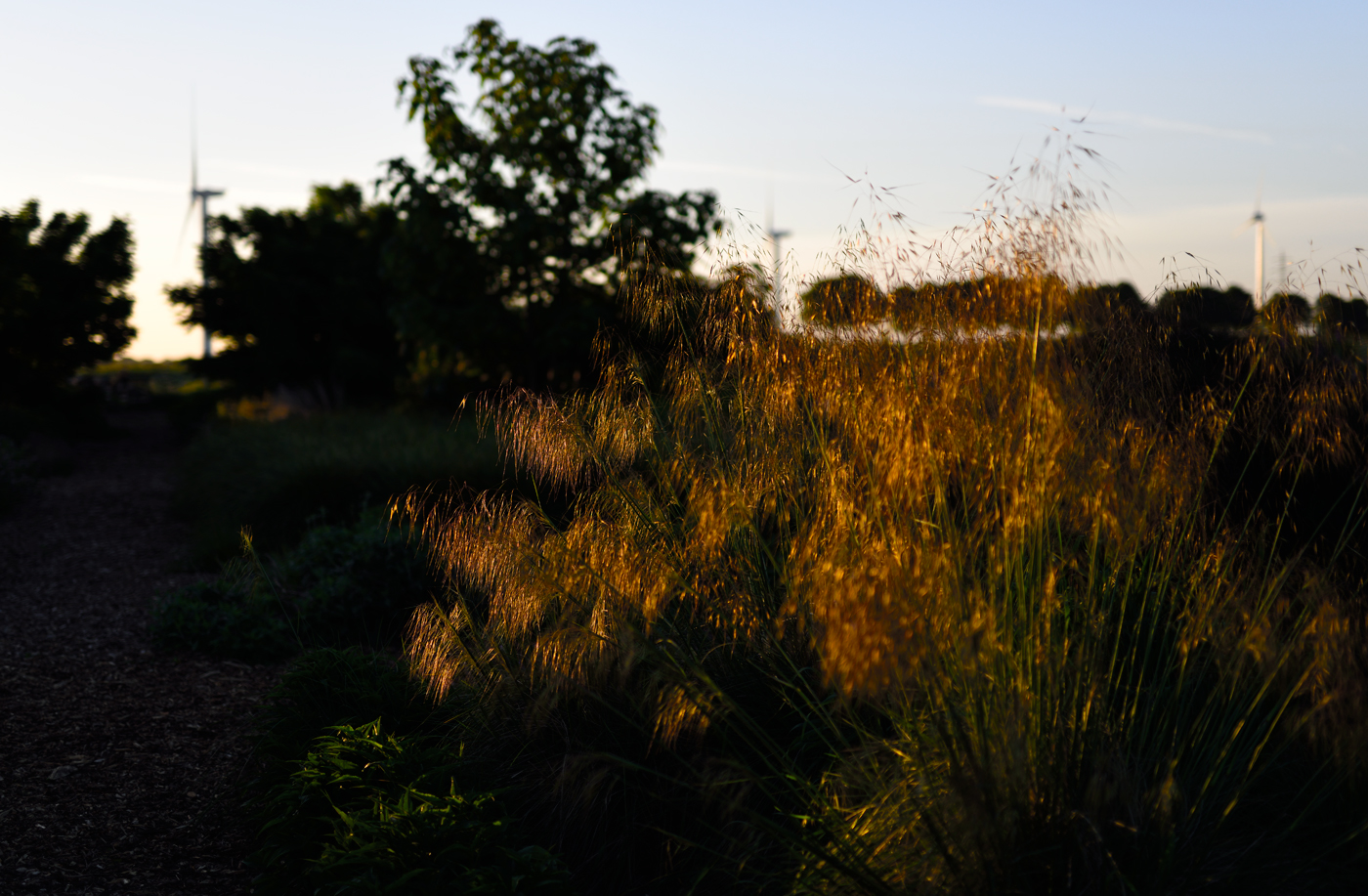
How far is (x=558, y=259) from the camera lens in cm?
1257

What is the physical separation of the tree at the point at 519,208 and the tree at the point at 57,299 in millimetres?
9324

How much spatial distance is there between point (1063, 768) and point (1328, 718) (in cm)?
93

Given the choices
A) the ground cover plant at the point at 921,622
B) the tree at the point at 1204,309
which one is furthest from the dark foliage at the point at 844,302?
the tree at the point at 1204,309

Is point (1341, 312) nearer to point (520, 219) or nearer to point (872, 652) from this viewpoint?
point (872, 652)

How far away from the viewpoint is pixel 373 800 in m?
3.03

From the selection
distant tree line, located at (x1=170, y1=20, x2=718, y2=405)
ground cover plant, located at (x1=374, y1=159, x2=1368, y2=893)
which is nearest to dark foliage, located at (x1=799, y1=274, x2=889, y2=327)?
ground cover plant, located at (x1=374, y1=159, x2=1368, y2=893)

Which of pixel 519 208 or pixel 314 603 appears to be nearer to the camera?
pixel 314 603

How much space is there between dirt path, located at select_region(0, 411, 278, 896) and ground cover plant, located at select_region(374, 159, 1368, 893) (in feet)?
3.45

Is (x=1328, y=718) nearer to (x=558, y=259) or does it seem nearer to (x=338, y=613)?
(x=338, y=613)

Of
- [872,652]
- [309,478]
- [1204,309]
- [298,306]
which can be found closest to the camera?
[872,652]

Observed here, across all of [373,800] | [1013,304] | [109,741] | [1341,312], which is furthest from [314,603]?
[1341,312]

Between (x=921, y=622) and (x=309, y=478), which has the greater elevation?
(x=921, y=622)

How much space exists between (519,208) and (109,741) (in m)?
8.79

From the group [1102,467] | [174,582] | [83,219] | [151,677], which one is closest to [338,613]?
[151,677]
